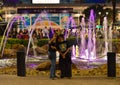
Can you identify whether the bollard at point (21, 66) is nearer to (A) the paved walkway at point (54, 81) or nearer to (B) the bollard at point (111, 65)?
(A) the paved walkway at point (54, 81)

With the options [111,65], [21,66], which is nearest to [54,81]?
[21,66]

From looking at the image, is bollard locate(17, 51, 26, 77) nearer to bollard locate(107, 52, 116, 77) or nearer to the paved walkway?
the paved walkway

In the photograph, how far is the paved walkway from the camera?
1260 centimetres

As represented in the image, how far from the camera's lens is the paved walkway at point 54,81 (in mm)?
12602

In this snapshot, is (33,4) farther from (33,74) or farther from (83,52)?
(33,74)

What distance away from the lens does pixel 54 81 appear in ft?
42.7

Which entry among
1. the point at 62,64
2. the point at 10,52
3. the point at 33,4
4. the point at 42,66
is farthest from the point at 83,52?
the point at 33,4

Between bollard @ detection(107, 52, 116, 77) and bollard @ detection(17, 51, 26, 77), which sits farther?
bollard @ detection(17, 51, 26, 77)

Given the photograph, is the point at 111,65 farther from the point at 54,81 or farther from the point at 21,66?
the point at 21,66

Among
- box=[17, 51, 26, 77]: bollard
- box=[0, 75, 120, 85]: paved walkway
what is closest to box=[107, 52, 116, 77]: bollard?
box=[0, 75, 120, 85]: paved walkway

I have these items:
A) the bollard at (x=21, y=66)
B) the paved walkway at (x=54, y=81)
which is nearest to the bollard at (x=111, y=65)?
the paved walkway at (x=54, y=81)

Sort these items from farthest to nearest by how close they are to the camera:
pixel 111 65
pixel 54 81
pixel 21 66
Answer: pixel 21 66, pixel 111 65, pixel 54 81

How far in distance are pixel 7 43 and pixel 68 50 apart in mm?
14005

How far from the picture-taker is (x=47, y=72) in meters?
15.1
